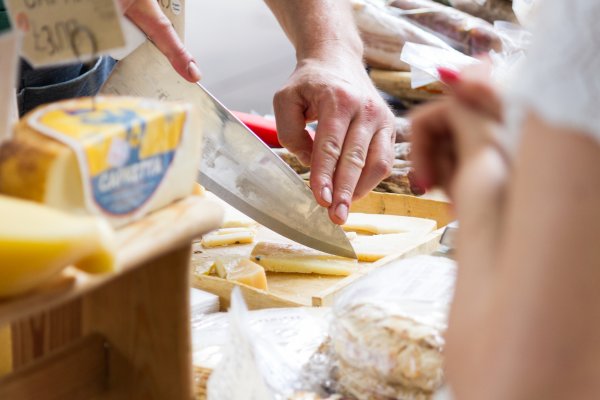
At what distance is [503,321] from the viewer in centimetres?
48

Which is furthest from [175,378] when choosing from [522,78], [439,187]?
[522,78]

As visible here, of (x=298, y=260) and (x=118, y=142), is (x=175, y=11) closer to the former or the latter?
(x=298, y=260)

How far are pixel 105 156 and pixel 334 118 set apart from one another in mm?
1135

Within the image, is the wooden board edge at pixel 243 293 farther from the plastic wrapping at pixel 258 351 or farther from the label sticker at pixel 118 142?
the label sticker at pixel 118 142

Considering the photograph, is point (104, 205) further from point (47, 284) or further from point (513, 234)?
point (513, 234)

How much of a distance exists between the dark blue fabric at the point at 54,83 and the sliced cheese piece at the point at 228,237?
1.59ft

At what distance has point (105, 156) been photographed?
705 millimetres

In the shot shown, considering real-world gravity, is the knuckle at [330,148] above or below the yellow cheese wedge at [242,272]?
above

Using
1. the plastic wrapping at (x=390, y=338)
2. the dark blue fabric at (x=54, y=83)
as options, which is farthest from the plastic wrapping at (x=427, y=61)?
the plastic wrapping at (x=390, y=338)

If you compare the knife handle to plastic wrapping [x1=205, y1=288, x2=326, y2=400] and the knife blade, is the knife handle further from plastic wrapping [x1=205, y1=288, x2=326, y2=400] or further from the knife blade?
plastic wrapping [x1=205, y1=288, x2=326, y2=400]

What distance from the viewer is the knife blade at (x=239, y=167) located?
163cm

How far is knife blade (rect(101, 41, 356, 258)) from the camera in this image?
64.3 inches

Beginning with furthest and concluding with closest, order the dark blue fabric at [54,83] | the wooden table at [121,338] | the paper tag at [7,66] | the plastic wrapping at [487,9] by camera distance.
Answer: the plastic wrapping at [487,9]
the dark blue fabric at [54,83]
the wooden table at [121,338]
the paper tag at [7,66]

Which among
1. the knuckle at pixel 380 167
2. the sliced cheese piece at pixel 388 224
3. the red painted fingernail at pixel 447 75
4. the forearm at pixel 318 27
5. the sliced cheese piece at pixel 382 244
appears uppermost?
the forearm at pixel 318 27
